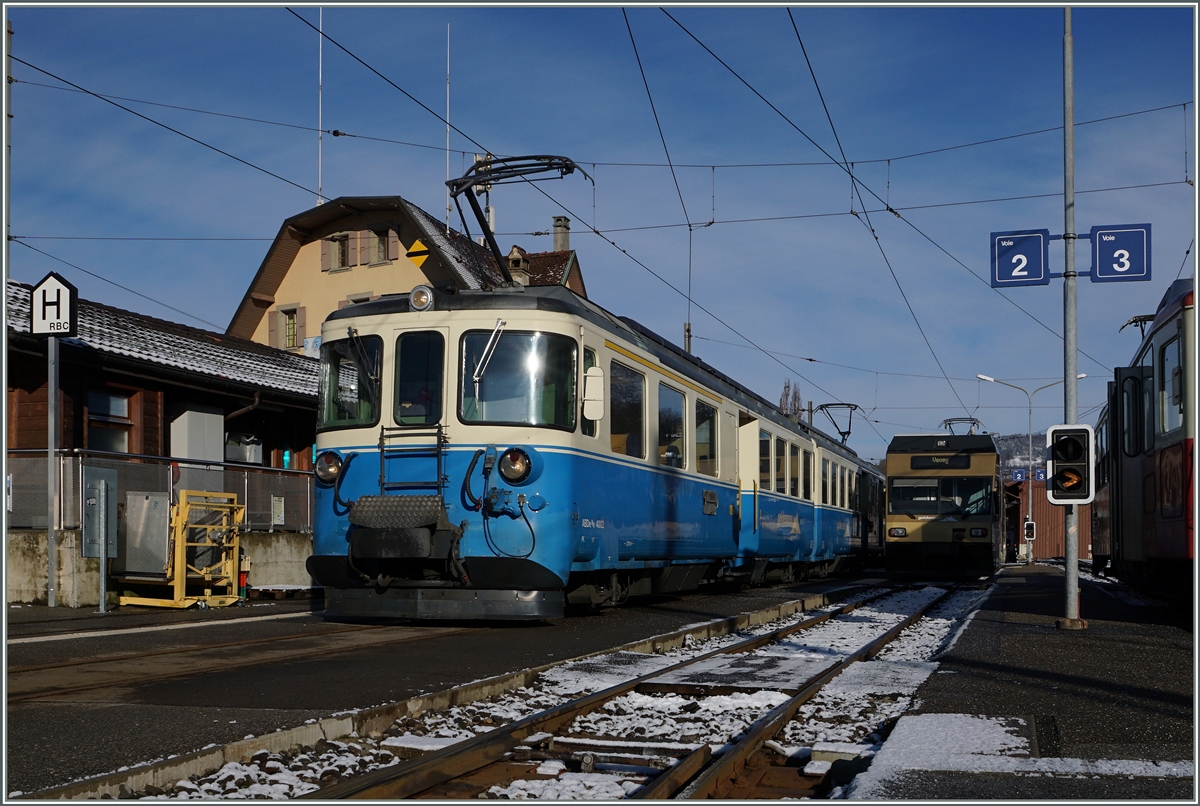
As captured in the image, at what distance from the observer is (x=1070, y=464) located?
1145 cm

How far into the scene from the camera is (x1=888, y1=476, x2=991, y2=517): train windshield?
89.1 feet

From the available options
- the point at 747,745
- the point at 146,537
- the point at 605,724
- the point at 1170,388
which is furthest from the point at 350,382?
the point at 1170,388

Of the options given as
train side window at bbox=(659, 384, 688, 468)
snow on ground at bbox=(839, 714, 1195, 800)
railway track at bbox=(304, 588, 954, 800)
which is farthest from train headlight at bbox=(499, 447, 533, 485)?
snow on ground at bbox=(839, 714, 1195, 800)

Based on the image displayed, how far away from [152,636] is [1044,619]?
9.25 metres

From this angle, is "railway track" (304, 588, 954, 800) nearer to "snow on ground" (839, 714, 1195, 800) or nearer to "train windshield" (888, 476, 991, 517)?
"snow on ground" (839, 714, 1195, 800)

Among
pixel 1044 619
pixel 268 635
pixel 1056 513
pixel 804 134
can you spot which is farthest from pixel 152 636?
pixel 1056 513

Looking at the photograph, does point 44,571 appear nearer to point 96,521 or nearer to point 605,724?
point 96,521

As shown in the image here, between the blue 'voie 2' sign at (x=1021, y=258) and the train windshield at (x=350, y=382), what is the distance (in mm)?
6569

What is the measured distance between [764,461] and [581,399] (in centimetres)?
831

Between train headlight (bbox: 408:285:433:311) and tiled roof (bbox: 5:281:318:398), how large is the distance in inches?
308

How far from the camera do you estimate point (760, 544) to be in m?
18.3

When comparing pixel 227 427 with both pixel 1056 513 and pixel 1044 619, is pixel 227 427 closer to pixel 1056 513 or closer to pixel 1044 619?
pixel 1044 619

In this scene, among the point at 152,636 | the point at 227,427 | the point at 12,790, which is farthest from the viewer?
the point at 227,427

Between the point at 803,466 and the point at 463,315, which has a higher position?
the point at 463,315
